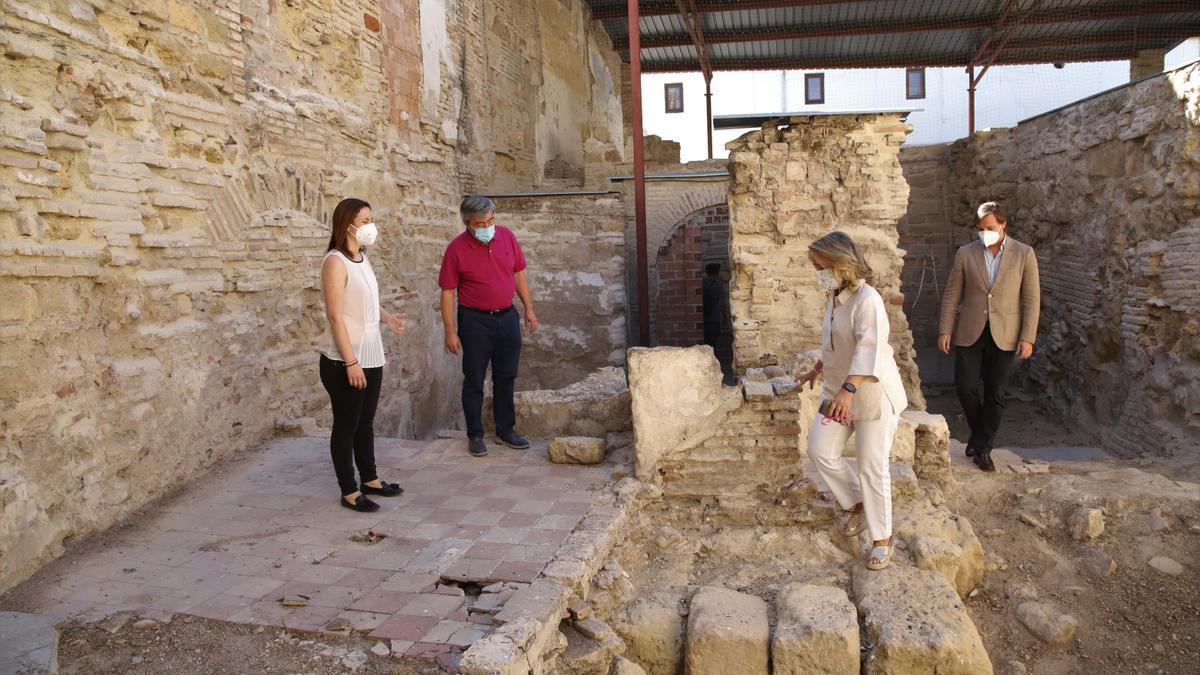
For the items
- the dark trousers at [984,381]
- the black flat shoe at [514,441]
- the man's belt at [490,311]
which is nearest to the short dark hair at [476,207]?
the man's belt at [490,311]

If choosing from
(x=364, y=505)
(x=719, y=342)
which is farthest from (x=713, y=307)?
(x=364, y=505)

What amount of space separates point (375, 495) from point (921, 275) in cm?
877

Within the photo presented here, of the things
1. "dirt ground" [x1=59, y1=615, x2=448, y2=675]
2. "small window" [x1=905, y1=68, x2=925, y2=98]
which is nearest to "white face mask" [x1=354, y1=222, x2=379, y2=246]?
"dirt ground" [x1=59, y1=615, x2=448, y2=675]

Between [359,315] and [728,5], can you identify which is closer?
[359,315]

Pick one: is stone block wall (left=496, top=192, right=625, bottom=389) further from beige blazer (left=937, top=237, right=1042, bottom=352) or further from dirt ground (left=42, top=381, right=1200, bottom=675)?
dirt ground (left=42, top=381, right=1200, bottom=675)

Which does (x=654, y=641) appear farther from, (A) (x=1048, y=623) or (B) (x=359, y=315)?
(B) (x=359, y=315)

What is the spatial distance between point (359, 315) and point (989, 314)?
3.71 meters

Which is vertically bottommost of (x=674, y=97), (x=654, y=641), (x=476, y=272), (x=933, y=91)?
(x=654, y=641)

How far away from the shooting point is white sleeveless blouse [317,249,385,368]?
154 inches

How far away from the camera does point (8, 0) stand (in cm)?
343

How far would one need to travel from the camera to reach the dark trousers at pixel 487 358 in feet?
16.1

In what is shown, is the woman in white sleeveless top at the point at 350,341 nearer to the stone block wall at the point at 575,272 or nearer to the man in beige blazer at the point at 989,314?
the man in beige blazer at the point at 989,314

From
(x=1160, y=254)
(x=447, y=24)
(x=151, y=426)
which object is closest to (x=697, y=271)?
(x=447, y=24)

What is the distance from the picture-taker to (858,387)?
11.4ft
